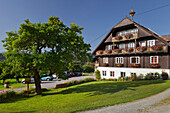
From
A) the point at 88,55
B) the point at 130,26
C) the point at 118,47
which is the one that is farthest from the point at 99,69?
the point at 88,55

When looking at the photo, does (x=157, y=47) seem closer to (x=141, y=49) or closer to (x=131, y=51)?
(x=141, y=49)

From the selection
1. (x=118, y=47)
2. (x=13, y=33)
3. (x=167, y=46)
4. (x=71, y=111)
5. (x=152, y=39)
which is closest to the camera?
(x=71, y=111)

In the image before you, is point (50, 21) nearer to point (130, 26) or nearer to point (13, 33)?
point (13, 33)

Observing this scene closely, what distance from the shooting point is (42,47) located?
1474cm

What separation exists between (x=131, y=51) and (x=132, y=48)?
85 cm

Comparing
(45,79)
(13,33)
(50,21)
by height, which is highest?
(50,21)

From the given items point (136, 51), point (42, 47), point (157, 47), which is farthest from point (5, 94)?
point (157, 47)

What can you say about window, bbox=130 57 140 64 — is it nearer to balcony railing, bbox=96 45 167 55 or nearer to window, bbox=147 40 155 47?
balcony railing, bbox=96 45 167 55

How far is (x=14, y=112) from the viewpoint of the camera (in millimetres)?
8352

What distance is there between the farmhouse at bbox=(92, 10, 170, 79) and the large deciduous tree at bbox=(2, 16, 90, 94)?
13.2 metres

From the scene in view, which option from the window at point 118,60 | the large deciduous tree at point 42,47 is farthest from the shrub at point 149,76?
the large deciduous tree at point 42,47

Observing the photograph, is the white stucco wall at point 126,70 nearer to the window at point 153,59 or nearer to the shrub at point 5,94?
the window at point 153,59

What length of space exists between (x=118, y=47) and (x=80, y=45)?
15.1 m

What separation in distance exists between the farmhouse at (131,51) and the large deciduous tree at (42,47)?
13.2 metres
